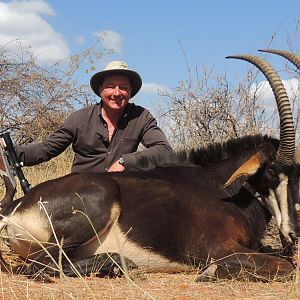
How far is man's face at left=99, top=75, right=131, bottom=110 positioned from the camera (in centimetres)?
572

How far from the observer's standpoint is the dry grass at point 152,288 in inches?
121

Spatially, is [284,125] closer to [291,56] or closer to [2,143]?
[291,56]

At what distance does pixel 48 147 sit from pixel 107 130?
2.07 ft

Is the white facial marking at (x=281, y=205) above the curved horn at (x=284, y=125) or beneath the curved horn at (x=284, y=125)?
beneath

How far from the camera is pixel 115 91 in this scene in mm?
5719

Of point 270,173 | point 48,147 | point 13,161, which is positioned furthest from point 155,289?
point 48,147

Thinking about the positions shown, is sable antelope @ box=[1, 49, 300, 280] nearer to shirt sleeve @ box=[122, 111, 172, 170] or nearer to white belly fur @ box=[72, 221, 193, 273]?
white belly fur @ box=[72, 221, 193, 273]

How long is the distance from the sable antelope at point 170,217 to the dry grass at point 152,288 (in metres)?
0.17

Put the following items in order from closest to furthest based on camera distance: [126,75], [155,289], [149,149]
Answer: [155,289]
[149,149]
[126,75]

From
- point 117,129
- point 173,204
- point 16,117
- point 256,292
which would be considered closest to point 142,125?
point 117,129

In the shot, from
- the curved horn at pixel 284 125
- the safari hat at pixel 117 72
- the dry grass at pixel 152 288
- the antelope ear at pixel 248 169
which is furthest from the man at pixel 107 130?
the dry grass at pixel 152 288

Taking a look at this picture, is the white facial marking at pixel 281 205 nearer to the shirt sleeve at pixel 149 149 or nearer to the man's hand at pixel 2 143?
the shirt sleeve at pixel 149 149

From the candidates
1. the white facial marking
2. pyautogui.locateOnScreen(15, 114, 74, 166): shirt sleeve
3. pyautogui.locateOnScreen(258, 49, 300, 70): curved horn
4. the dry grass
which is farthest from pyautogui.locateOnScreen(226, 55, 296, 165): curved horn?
pyautogui.locateOnScreen(15, 114, 74, 166): shirt sleeve

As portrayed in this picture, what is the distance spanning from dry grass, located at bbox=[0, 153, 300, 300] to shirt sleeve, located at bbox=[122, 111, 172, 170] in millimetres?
1007
